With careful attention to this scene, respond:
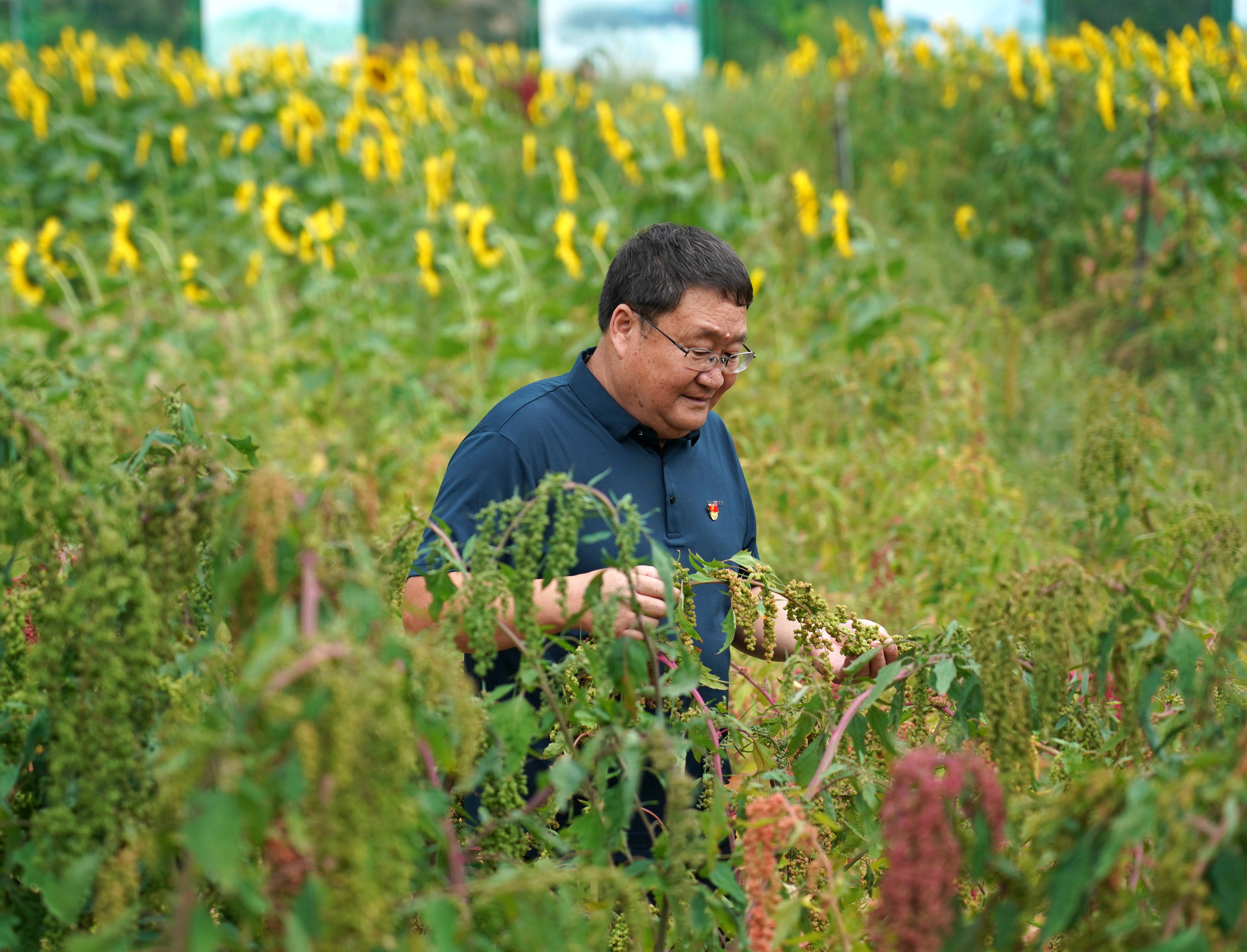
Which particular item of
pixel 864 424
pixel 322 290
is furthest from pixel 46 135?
pixel 864 424

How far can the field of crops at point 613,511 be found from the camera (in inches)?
37.9

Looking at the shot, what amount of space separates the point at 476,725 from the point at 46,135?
874 cm

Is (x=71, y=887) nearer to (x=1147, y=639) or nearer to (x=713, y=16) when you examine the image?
(x=1147, y=639)

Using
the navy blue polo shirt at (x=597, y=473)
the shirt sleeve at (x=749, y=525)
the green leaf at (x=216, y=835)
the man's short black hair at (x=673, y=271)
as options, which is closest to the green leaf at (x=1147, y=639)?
the navy blue polo shirt at (x=597, y=473)

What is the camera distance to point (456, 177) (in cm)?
798

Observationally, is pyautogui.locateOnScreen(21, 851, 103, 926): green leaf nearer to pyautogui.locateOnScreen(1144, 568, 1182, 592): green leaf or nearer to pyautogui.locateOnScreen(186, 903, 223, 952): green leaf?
pyautogui.locateOnScreen(186, 903, 223, 952): green leaf

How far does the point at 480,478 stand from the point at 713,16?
12641 millimetres

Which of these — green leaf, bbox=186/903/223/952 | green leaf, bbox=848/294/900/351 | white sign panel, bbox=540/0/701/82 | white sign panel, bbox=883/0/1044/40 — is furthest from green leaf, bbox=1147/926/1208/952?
white sign panel, bbox=883/0/1044/40

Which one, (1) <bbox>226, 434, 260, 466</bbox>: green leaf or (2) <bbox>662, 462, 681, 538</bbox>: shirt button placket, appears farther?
(2) <bbox>662, 462, 681, 538</bbox>: shirt button placket

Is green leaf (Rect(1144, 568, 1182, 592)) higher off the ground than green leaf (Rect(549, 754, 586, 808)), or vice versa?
green leaf (Rect(1144, 568, 1182, 592))

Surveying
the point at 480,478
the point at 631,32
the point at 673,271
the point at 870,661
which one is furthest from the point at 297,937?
the point at 631,32

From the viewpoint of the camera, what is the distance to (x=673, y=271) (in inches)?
81.2

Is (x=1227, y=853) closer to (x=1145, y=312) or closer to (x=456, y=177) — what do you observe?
(x=1145, y=312)

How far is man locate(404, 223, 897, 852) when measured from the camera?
6.56ft
